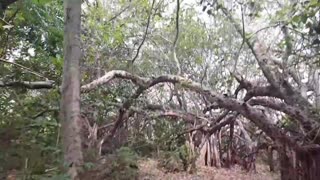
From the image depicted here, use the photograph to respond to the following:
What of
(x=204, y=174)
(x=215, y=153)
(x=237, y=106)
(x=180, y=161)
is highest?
(x=237, y=106)

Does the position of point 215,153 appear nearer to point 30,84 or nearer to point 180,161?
point 180,161

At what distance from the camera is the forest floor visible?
35.4 feet

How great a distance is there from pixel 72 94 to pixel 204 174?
7.69 metres

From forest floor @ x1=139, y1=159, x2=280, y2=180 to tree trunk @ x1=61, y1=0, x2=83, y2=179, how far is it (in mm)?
5112

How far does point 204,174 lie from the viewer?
11.8m

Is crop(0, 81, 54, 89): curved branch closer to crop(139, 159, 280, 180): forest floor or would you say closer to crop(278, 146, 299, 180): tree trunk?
crop(139, 159, 280, 180): forest floor

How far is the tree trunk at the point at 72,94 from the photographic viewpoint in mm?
4598

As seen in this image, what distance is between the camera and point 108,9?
12.8 meters

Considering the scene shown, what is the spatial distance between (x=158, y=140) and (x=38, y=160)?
7916 millimetres

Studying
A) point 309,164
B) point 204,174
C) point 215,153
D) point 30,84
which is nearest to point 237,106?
point 309,164

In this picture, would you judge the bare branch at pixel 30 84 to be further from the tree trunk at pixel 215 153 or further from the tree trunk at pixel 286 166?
the tree trunk at pixel 215 153

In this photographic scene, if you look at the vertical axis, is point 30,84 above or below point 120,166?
above

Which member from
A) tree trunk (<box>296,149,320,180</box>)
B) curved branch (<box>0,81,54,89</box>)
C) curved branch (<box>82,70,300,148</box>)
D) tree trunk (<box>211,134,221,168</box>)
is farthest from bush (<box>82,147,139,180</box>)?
tree trunk (<box>211,134,221,168</box>)

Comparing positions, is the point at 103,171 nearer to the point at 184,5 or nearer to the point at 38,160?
the point at 38,160
